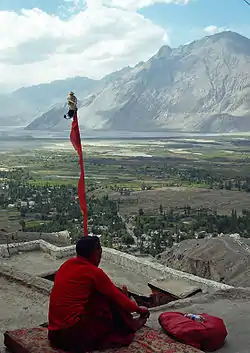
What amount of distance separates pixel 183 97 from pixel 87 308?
145 m

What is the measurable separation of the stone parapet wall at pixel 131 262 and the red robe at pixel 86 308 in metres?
5.64

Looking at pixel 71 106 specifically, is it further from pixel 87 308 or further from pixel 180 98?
pixel 180 98

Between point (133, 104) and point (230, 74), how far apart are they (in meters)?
29.4

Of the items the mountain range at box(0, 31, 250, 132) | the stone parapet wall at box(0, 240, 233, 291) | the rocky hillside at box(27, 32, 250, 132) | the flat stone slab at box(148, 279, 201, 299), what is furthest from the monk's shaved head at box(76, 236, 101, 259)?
the rocky hillside at box(27, 32, 250, 132)

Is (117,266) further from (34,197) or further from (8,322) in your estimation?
(34,197)

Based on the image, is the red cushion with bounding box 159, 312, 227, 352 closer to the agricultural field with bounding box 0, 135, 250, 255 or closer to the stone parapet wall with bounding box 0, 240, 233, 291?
the stone parapet wall with bounding box 0, 240, 233, 291

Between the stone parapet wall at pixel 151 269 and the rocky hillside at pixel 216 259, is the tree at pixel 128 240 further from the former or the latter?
the stone parapet wall at pixel 151 269

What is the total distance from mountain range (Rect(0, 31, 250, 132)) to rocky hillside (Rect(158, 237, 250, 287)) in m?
117

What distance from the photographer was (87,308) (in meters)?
4.84

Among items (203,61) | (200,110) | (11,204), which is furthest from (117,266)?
(203,61)

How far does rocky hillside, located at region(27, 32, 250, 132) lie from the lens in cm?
13700

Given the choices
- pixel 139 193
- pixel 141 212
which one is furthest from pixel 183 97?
pixel 141 212

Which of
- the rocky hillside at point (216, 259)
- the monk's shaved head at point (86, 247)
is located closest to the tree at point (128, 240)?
the rocky hillside at point (216, 259)

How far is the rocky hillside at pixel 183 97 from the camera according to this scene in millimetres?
137000
